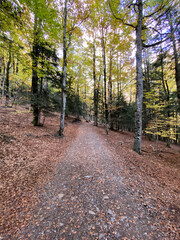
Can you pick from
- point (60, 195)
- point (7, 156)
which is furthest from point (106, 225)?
point (7, 156)

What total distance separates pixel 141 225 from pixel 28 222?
2.44 m

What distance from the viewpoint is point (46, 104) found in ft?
27.9

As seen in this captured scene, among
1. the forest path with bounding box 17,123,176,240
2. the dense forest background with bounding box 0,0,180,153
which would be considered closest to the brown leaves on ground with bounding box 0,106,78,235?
the forest path with bounding box 17,123,176,240

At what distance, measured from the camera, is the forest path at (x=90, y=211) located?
6.11 ft

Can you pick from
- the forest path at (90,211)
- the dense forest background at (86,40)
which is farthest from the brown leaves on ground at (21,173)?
the dense forest background at (86,40)

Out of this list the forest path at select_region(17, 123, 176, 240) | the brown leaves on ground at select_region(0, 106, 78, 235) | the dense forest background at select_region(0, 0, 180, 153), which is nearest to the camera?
the forest path at select_region(17, 123, 176, 240)

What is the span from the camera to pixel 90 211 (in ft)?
7.67

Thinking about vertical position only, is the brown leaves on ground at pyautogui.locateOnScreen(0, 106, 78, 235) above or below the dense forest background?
below

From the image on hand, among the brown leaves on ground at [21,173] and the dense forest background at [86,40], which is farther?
the dense forest background at [86,40]

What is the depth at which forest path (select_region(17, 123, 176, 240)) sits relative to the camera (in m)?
1.86

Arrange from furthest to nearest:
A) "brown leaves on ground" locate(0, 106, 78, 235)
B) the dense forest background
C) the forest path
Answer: the dense forest background, "brown leaves on ground" locate(0, 106, 78, 235), the forest path

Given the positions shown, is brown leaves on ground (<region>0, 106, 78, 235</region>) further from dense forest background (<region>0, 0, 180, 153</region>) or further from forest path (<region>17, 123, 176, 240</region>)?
dense forest background (<region>0, 0, 180, 153</region>)

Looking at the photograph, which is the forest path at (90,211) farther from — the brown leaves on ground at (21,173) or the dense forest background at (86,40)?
the dense forest background at (86,40)

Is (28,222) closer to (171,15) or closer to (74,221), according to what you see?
(74,221)
